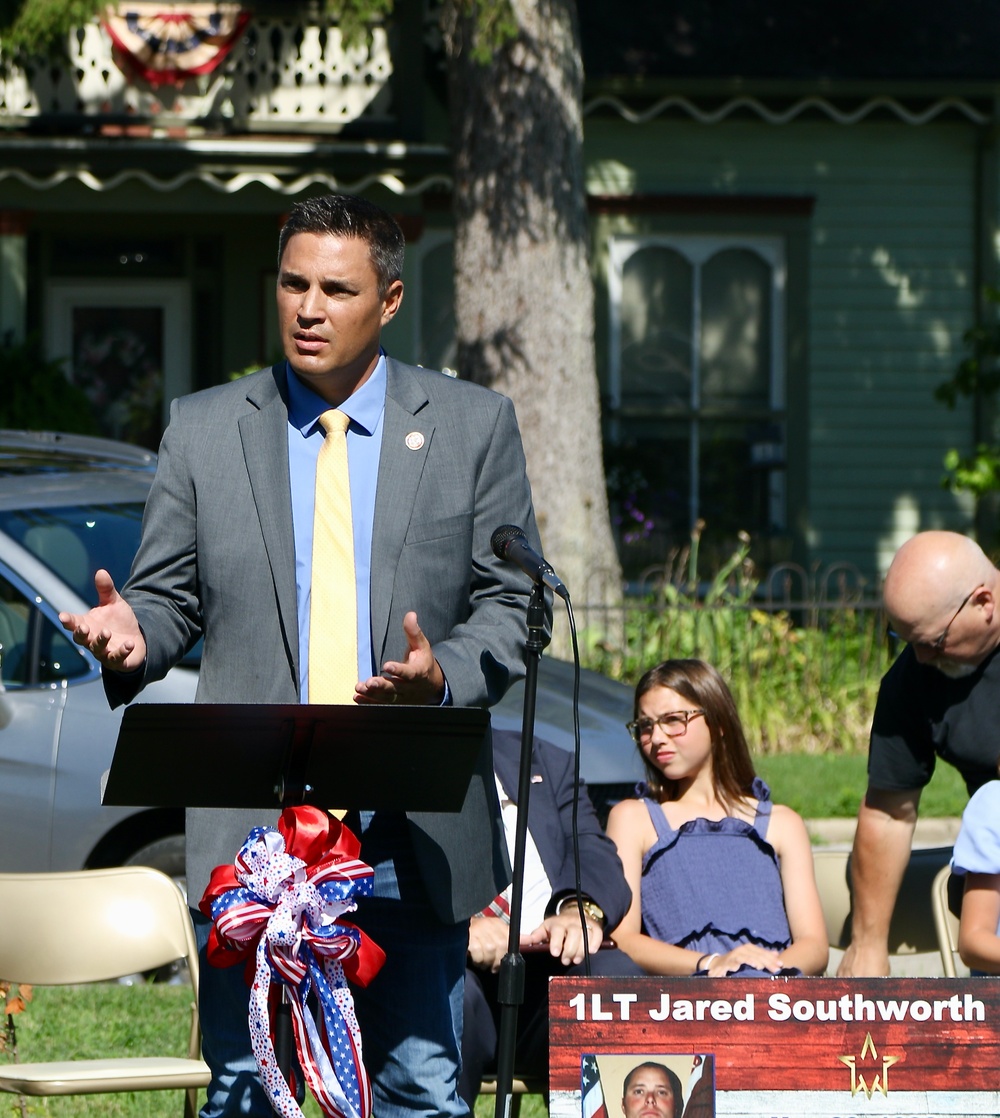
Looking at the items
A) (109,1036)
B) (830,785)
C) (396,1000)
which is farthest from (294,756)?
(830,785)

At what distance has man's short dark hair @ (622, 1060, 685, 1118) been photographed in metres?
3.00

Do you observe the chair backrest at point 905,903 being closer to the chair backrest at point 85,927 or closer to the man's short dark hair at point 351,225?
the chair backrest at point 85,927

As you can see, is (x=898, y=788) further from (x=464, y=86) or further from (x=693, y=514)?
(x=693, y=514)

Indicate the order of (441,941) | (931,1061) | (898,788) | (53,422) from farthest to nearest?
(53,422) < (898,788) < (441,941) < (931,1061)

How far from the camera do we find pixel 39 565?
6504mm

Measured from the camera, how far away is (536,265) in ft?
37.0

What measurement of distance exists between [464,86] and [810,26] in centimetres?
555

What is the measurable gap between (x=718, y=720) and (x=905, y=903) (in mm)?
763

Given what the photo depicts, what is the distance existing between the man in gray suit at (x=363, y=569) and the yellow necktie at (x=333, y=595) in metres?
0.04

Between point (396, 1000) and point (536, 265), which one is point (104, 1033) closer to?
point (396, 1000)

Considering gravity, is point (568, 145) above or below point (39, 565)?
above

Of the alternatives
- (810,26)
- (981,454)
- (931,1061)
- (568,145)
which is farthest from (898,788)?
(810,26)

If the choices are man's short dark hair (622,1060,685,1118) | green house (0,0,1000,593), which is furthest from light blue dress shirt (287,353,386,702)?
green house (0,0,1000,593)

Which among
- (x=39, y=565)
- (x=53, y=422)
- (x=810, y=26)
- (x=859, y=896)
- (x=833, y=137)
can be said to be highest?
(x=810, y=26)
